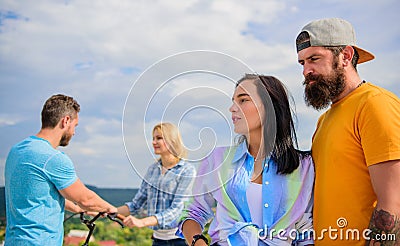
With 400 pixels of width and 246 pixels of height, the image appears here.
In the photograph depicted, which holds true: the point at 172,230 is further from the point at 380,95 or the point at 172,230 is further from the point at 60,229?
the point at 380,95

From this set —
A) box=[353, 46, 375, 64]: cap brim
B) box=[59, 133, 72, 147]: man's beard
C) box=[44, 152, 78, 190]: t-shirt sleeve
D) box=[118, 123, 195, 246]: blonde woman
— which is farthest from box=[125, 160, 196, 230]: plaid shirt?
box=[353, 46, 375, 64]: cap brim

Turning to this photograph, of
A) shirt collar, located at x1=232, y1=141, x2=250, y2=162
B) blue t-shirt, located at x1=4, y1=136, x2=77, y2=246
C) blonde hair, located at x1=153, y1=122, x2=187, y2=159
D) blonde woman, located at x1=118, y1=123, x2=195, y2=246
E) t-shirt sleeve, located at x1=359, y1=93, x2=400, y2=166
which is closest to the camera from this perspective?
t-shirt sleeve, located at x1=359, y1=93, x2=400, y2=166

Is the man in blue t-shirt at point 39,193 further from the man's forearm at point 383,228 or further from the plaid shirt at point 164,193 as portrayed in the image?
the man's forearm at point 383,228

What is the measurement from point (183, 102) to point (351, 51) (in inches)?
27.4

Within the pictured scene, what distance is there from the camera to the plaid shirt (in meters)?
3.23

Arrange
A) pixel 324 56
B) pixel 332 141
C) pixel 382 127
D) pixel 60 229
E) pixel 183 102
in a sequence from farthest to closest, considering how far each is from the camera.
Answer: pixel 60 229
pixel 183 102
pixel 324 56
pixel 332 141
pixel 382 127

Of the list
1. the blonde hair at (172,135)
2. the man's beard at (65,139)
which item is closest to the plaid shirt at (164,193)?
the blonde hair at (172,135)

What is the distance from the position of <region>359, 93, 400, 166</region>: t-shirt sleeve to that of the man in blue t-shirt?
1425mm

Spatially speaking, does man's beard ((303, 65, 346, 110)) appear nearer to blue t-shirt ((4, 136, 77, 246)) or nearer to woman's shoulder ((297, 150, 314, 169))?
woman's shoulder ((297, 150, 314, 169))

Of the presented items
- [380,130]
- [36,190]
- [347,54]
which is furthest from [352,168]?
[36,190]

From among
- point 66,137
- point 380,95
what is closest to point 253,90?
point 380,95

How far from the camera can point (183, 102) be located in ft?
6.81

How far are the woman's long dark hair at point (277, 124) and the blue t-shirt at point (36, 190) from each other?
3.60 ft

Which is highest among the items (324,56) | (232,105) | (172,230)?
(324,56)
